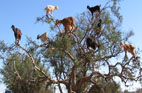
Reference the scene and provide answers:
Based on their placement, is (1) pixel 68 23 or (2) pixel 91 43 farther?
(1) pixel 68 23

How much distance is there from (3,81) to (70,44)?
11665 mm

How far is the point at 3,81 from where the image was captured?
1919 centimetres

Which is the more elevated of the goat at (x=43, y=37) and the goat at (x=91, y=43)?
the goat at (x=43, y=37)

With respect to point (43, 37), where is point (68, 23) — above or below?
above

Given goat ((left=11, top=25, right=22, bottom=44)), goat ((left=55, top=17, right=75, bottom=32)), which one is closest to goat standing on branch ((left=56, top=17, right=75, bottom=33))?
goat ((left=55, top=17, right=75, bottom=32))

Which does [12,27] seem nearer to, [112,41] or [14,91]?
[112,41]

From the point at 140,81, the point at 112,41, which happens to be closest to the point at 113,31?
the point at 112,41

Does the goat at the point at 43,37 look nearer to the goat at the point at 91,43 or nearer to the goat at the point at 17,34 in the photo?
the goat at the point at 17,34

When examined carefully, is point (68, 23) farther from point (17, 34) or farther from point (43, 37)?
point (17, 34)

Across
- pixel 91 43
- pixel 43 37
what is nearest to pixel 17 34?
pixel 43 37

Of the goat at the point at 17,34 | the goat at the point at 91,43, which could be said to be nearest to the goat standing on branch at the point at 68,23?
the goat at the point at 91,43

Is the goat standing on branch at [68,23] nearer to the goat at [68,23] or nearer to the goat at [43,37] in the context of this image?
the goat at [68,23]

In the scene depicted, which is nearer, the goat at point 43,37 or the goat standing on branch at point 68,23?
the goat standing on branch at point 68,23

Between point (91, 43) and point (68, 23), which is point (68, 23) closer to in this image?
point (68, 23)
